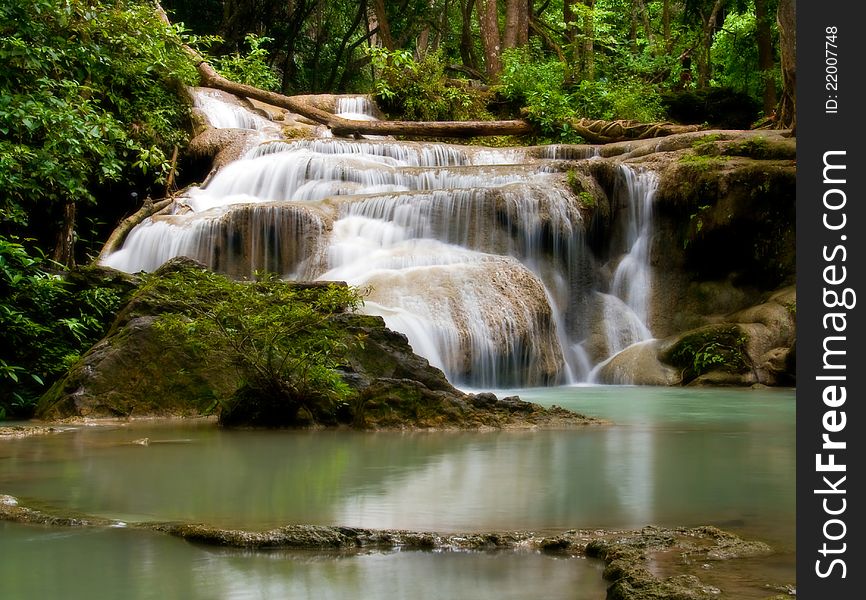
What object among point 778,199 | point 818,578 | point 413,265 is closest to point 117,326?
point 413,265

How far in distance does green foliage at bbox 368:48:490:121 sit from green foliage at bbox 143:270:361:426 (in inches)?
610

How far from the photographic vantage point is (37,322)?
29.0 feet

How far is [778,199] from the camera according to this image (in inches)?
539

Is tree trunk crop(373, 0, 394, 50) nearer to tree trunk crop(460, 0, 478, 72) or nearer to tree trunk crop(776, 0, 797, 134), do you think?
tree trunk crop(460, 0, 478, 72)

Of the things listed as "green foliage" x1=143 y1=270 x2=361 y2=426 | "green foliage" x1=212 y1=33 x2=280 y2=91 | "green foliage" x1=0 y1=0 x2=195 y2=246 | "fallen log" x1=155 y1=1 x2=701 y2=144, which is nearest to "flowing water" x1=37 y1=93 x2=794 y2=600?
"green foliage" x1=143 y1=270 x2=361 y2=426

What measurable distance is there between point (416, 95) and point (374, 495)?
1909cm

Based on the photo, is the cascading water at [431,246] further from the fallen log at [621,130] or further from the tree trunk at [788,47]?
the fallen log at [621,130]

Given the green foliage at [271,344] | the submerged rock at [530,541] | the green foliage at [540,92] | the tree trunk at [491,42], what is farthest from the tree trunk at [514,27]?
the submerged rock at [530,541]

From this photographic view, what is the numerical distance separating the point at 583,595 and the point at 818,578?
629 millimetres

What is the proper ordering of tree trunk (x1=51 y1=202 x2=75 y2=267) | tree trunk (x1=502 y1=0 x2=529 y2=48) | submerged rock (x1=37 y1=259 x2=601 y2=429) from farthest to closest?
tree trunk (x1=502 y1=0 x2=529 y2=48), tree trunk (x1=51 y1=202 x2=75 y2=267), submerged rock (x1=37 y1=259 x2=601 y2=429)

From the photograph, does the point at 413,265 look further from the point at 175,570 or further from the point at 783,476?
the point at 175,570

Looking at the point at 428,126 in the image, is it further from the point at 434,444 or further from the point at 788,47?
the point at 434,444

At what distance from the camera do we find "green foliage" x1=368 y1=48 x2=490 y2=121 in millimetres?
22078

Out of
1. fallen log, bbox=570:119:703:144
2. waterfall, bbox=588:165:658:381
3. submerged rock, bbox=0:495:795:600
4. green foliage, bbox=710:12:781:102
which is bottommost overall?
submerged rock, bbox=0:495:795:600
